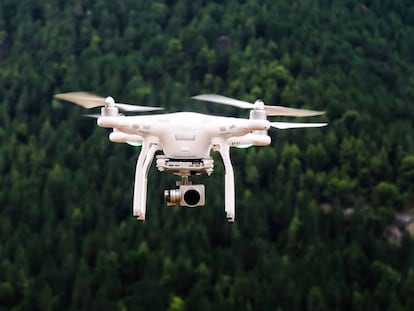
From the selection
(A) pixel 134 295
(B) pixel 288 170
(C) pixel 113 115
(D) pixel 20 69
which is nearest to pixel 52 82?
(D) pixel 20 69

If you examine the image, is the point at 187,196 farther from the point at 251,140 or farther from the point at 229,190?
the point at 251,140

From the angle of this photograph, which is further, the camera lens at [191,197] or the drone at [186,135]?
the camera lens at [191,197]

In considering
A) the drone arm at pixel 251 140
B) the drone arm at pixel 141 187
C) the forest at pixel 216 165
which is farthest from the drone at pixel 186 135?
the forest at pixel 216 165

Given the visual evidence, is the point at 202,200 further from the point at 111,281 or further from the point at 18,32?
the point at 18,32

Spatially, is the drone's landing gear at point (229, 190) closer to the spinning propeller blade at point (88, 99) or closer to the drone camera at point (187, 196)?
the drone camera at point (187, 196)

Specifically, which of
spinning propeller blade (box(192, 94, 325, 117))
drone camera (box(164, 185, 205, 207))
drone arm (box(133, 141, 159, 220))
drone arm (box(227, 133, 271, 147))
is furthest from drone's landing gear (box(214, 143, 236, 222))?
drone arm (box(133, 141, 159, 220))

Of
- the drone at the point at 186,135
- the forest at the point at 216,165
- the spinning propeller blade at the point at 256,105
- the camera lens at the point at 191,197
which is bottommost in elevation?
the camera lens at the point at 191,197
